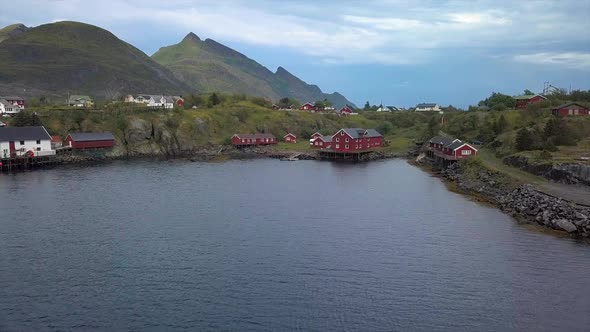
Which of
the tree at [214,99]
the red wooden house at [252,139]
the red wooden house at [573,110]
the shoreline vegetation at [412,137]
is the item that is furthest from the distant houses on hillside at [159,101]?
the red wooden house at [573,110]

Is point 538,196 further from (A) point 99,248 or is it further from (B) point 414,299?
(A) point 99,248

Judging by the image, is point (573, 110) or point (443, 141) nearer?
point (443, 141)

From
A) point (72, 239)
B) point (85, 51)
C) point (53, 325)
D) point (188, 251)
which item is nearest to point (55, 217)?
point (72, 239)

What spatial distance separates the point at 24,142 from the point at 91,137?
11767 millimetres

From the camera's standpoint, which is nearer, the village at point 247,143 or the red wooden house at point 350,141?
the village at point 247,143

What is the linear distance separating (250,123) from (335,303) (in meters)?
90.7

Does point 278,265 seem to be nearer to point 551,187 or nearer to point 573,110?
point 551,187

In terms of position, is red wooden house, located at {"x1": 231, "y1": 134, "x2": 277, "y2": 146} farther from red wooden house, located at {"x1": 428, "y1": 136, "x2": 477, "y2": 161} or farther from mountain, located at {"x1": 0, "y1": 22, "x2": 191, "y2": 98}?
mountain, located at {"x1": 0, "y1": 22, "x2": 191, "y2": 98}

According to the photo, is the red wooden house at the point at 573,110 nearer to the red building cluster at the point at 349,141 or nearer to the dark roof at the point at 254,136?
the red building cluster at the point at 349,141

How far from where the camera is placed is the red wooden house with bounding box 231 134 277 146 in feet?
321

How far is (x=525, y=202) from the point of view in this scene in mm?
41969

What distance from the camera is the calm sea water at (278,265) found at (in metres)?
22.9

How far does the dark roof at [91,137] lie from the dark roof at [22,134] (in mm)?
5365

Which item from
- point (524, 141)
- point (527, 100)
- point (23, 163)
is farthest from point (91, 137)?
point (527, 100)
